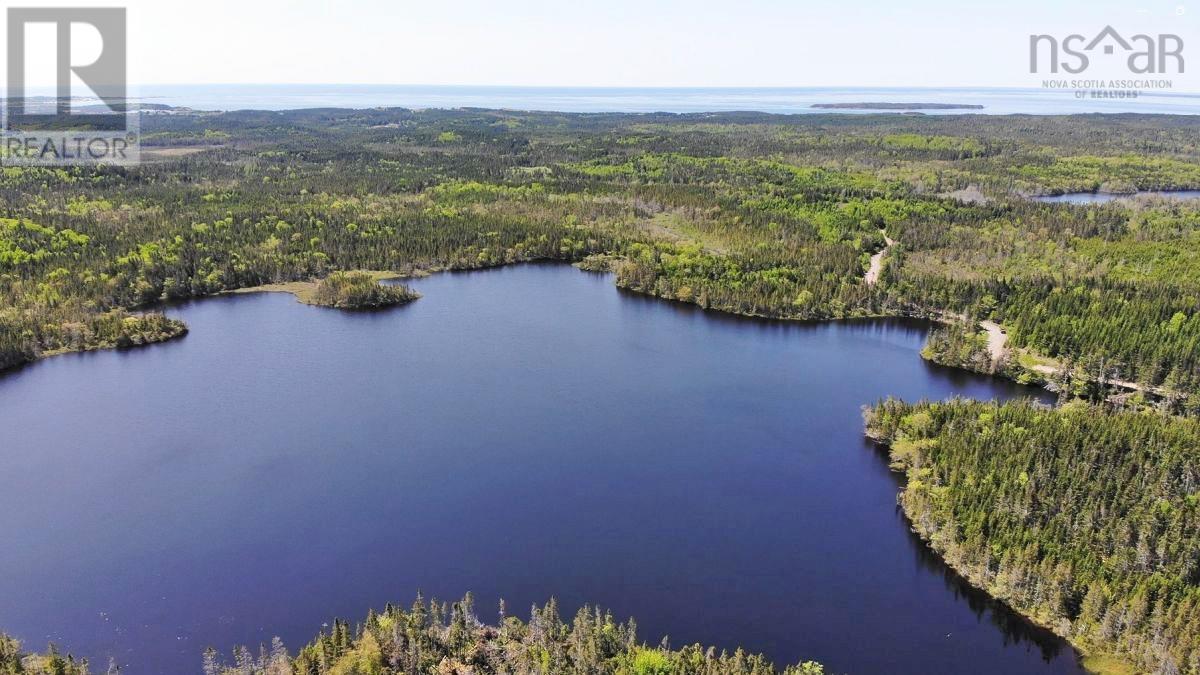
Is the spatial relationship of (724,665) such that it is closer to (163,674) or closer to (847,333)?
Answer: (163,674)

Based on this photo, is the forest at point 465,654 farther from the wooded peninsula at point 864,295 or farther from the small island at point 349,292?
the small island at point 349,292

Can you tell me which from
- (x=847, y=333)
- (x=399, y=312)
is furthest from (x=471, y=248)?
(x=847, y=333)

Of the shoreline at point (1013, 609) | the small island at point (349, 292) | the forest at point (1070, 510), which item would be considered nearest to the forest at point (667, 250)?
the small island at point (349, 292)

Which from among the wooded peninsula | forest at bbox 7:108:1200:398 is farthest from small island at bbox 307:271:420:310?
forest at bbox 7:108:1200:398

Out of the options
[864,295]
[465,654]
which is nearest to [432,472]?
[465,654]

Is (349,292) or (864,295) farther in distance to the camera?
(864,295)

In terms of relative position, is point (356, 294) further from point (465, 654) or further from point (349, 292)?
point (465, 654)
